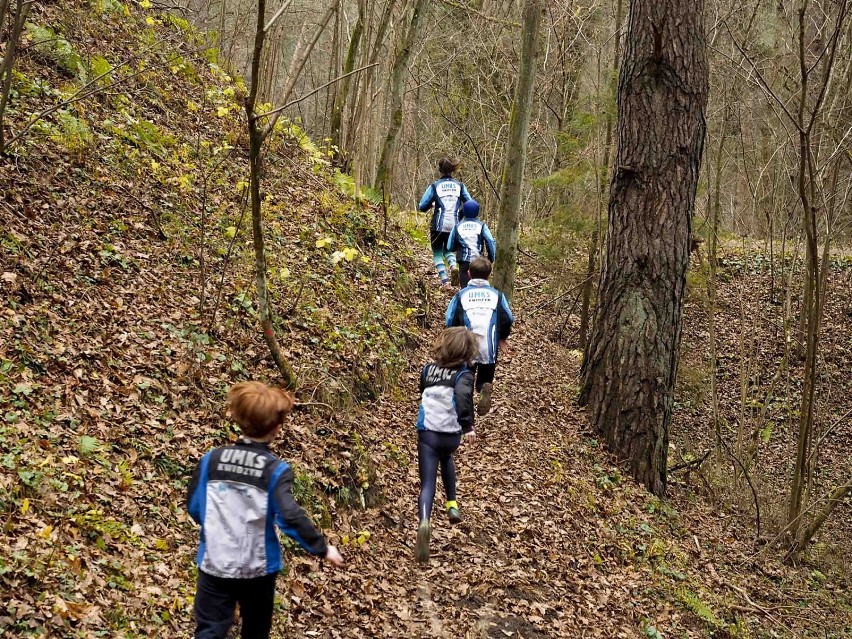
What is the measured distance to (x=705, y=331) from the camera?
19.0 m

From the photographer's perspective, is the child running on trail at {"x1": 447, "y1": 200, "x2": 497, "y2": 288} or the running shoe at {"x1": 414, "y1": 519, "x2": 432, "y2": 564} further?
the child running on trail at {"x1": 447, "y1": 200, "x2": 497, "y2": 288}

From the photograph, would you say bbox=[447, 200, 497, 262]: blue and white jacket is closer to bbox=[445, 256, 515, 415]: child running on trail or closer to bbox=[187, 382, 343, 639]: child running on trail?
bbox=[445, 256, 515, 415]: child running on trail

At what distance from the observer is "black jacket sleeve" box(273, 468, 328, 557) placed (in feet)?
11.8

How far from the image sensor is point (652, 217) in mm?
9539

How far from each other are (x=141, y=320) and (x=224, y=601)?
4.16 meters

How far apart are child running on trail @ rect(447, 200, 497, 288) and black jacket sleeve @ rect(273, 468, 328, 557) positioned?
7467mm

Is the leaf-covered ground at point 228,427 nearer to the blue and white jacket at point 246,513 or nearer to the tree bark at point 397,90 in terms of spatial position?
the blue and white jacket at point 246,513

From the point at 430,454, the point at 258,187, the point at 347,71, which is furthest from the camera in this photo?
the point at 347,71

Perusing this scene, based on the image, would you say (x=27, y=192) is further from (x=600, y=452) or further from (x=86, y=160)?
(x=600, y=452)

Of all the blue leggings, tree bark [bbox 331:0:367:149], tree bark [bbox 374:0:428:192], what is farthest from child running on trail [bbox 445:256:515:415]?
tree bark [bbox 331:0:367:149]

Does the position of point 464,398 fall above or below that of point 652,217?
below

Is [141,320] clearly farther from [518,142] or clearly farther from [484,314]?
[518,142]

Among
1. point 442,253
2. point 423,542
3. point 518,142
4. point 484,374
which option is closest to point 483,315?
point 484,374

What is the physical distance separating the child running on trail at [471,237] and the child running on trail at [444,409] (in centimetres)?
470
